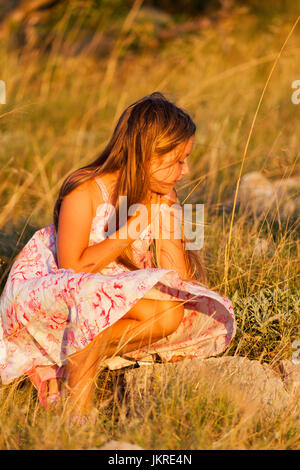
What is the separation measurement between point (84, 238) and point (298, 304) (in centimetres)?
89

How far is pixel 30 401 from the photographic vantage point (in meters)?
1.97

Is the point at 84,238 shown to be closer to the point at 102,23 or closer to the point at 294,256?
the point at 294,256

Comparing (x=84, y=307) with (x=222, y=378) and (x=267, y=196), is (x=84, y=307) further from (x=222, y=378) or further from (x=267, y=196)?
(x=267, y=196)

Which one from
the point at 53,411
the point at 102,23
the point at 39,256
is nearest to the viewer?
the point at 53,411

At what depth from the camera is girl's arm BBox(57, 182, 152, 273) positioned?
80.0 inches

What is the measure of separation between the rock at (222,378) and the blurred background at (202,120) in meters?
0.11

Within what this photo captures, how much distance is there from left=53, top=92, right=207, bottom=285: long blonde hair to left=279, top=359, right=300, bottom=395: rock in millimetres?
677

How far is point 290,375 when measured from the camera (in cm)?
205

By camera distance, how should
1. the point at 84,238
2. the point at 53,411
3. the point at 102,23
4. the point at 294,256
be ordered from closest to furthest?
the point at 53,411 < the point at 84,238 < the point at 294,256 < the point at 102,23

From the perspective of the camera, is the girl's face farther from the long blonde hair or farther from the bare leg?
the bare leg

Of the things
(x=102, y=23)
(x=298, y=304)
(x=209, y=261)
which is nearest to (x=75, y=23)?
(x=102, y=23)

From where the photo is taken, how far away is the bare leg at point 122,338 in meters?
1.88

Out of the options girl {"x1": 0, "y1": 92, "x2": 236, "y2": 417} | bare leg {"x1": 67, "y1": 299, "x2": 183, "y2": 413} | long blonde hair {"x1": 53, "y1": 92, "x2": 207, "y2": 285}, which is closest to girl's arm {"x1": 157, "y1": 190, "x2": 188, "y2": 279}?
girl {"x1": 0, "y1": 92, "x2": 236, "y2": 417}

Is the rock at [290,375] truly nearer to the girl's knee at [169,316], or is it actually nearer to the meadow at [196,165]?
the meadow at [196,165]
